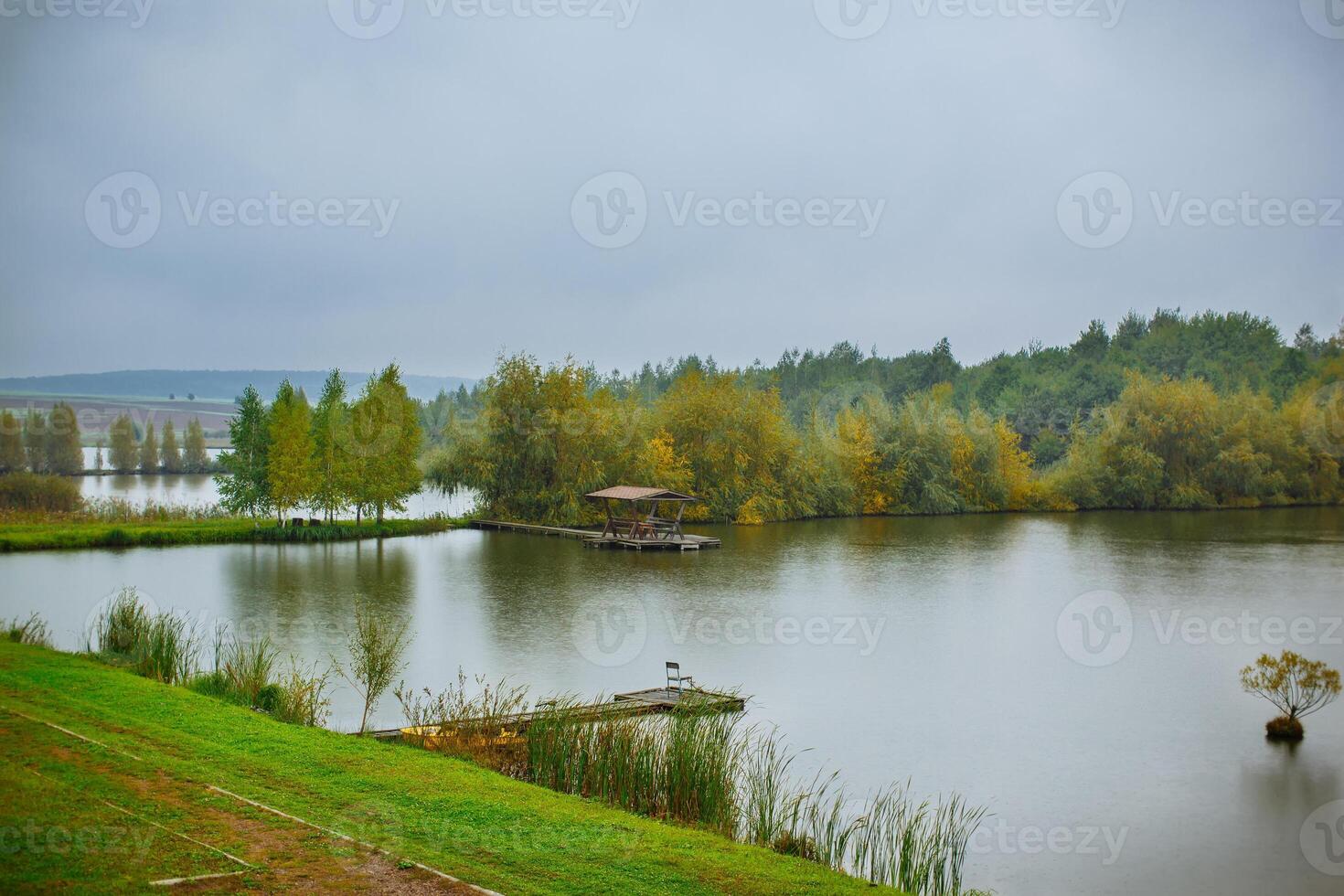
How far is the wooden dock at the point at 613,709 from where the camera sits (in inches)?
373

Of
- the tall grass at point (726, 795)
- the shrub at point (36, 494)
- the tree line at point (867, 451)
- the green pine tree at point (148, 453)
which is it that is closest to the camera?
the tall grass at point (726, 795)

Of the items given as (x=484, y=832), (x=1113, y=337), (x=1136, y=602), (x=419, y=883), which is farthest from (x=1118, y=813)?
(x=1113, y=337)

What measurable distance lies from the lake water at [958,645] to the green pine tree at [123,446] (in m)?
25.5

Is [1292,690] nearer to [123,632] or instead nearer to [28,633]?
[123,632]

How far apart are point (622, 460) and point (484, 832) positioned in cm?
2833

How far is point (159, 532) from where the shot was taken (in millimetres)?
26016

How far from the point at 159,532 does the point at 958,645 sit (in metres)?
20.1

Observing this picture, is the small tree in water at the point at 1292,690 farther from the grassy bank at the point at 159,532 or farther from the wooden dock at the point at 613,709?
the grassy bank at the point at 159,532

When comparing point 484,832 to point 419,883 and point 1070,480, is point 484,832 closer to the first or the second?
point 419,883

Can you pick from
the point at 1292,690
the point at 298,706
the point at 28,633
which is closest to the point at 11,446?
the point at 28,633

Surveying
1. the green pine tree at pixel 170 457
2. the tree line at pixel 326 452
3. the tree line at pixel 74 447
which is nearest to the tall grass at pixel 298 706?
the tree line at pixel 326 452

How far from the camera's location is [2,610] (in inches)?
638

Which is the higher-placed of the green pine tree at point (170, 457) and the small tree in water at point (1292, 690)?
the green pine tree at point (170, 457)

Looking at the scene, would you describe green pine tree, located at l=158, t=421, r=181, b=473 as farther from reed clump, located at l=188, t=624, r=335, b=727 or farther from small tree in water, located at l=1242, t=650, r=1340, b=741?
small tree in water, located at l=1242, t=650, r=1340, b=741
